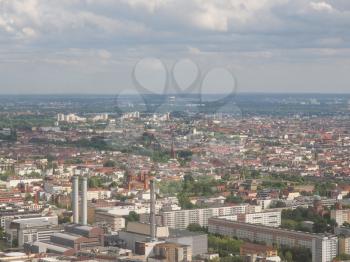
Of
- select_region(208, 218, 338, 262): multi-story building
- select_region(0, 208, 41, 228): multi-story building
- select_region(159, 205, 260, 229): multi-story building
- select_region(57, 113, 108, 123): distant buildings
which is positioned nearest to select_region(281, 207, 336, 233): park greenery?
select_region(208, 218, 338, 262): multi-story building

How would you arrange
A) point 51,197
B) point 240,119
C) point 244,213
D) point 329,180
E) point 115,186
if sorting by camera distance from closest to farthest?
point 244,213, point 51,197, point 115,186, point 329,180, point 240,119

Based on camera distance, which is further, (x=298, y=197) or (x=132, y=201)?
(x=298, y=197)

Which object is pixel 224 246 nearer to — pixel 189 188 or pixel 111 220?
pixel 111 220

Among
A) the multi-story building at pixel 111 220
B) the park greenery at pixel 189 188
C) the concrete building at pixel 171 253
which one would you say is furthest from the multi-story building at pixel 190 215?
the concrete building at pixel 171 253

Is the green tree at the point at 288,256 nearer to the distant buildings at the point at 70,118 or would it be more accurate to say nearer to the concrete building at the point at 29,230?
the concrete building at the point at 29,230

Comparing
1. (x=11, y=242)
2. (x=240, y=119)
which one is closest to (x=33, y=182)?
(x=11, y=242)

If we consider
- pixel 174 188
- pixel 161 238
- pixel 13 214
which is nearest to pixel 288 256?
pixel 161 238

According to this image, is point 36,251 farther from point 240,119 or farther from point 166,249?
point 240,119
